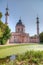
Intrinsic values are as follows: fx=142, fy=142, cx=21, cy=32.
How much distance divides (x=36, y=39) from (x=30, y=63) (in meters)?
11.1

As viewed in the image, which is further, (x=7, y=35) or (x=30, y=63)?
(x=7, y=35)

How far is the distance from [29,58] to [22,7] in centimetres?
316

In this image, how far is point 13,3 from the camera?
6.06m

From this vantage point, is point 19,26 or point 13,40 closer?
point 13,40

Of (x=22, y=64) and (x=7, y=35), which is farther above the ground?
(x=7, y=35)

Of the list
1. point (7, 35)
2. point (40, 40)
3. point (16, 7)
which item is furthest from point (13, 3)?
point (40, 40)

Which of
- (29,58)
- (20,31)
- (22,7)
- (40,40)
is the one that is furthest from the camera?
(20,31)

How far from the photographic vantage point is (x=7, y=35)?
1225 cm

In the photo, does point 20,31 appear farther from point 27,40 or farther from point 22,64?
point 22,64

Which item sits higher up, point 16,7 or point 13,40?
point 16,7

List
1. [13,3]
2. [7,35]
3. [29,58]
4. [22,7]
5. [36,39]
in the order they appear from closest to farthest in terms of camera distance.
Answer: [29,58] < [13,3] < [22,7] < [7,35] < [36,39]

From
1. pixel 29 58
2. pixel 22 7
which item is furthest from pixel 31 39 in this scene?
pixel 29 58

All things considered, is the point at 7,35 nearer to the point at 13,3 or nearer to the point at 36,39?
the point at 36,39

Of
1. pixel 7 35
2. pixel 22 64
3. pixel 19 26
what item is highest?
pixel 19 26
